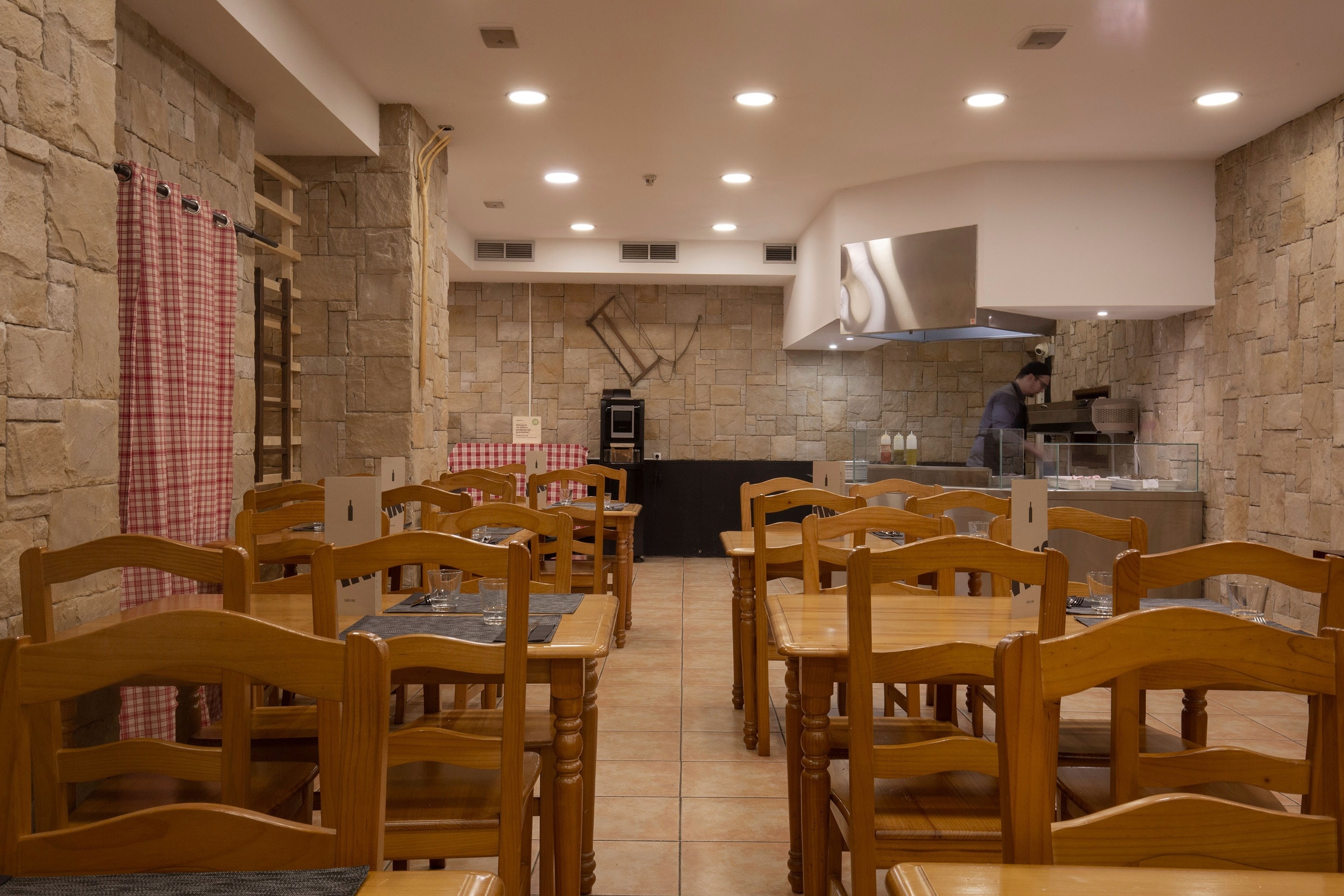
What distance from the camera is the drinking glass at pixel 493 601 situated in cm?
213

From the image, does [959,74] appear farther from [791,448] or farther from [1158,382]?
[791,448]

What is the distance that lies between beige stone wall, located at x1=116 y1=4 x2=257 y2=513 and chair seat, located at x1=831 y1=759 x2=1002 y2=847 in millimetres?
3421

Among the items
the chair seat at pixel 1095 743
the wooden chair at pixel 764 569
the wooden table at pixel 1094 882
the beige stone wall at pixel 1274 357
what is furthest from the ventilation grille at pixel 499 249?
the wooden table at pixel 1094 882

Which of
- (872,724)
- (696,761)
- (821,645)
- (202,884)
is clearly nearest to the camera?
(202,884)

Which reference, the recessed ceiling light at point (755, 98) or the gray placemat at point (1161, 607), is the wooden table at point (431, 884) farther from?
the recessed ceiling light at point (755, 98)

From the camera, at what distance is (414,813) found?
168 cm

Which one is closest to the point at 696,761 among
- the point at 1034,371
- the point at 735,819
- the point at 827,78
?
the point at 735,819

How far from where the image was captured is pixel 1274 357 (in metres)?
5.27

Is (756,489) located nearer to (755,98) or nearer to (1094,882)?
(755,98)

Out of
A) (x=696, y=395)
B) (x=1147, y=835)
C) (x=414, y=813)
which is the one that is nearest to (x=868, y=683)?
(x=1147, y=835)

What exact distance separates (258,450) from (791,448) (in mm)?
5954

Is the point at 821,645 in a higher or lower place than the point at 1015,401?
lower

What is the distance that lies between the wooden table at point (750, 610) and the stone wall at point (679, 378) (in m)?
5.60

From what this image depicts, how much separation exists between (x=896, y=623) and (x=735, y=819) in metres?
1.01
